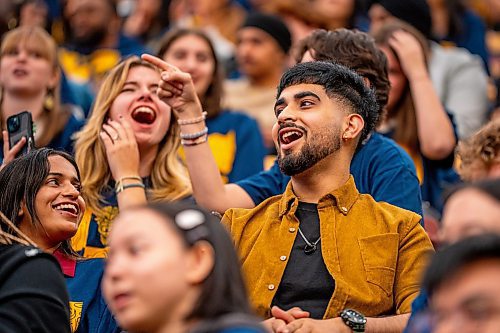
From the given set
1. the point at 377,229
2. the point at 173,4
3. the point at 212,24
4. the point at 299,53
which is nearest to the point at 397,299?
the point at 377,229

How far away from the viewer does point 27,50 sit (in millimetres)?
6617

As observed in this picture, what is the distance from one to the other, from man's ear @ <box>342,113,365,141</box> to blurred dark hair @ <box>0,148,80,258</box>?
1.17 metres

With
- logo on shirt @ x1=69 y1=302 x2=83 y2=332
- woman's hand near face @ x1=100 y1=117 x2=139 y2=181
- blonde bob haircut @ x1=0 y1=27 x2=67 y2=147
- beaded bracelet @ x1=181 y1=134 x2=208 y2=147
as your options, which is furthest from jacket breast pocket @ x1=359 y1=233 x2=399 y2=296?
blonde bob haircut @ x1=0 y1=27 x2=67 y2=147

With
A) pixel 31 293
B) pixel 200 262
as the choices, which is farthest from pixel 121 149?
pixel 200 262

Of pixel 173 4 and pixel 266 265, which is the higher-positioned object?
pixel 266 265

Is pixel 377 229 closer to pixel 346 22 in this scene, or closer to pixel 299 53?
pixel 299 53

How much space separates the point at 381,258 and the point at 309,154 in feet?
1.54

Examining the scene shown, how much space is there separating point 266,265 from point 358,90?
0.81 m

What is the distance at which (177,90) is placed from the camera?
15.5ft

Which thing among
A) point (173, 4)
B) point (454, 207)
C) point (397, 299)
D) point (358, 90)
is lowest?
point (173, 4)

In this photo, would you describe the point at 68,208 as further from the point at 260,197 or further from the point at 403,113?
the point at 403,113

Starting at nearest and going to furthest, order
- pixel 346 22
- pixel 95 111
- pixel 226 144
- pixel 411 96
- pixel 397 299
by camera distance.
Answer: pixel 397 299
pixel 95 111
pixel 411 96
pixel 226 144
pixel 346 22

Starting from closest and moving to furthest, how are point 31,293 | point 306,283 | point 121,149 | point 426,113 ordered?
point 31,293 < point 306,283 < point 121,149 < point 426,113

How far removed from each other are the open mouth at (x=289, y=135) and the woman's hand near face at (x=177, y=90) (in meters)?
0.60
